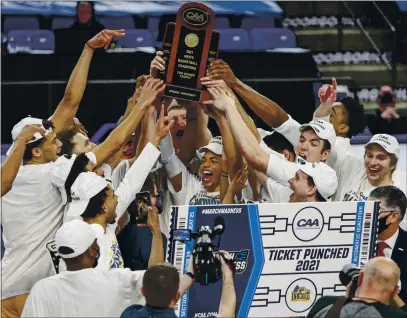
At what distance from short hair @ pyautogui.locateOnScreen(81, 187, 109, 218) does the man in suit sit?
1.58 metres

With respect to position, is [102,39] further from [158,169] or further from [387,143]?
[387,143]

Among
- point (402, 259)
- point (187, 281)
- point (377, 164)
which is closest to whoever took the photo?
point (187, 281)

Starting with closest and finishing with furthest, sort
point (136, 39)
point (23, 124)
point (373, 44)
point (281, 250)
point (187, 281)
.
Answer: point (187, 281)
point (281, 250)
point (23, 124)
point (136, 39)
point (373, 44)

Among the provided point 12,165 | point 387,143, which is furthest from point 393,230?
point 12,165

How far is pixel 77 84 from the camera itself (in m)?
6.38

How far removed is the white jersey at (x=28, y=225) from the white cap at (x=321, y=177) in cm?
132

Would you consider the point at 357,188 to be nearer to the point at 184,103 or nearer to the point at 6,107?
the point at 184,103

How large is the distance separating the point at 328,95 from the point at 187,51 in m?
1.13

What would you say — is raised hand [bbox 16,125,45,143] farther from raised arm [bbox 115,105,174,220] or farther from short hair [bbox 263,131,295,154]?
short hair [bbox 263,131,295,154]

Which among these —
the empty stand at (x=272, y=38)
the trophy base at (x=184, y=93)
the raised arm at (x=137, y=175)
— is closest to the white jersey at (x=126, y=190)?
the raised arm at (x=137, y=175)

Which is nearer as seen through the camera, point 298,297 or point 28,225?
point 298,297

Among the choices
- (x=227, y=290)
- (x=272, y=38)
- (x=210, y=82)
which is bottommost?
(x=227, y=290)

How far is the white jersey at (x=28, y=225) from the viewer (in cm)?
570

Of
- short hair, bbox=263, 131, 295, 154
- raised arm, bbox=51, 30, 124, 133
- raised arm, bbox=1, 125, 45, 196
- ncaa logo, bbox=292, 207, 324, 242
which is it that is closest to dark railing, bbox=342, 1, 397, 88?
short hair, bbox=263, 131, 295, 154
